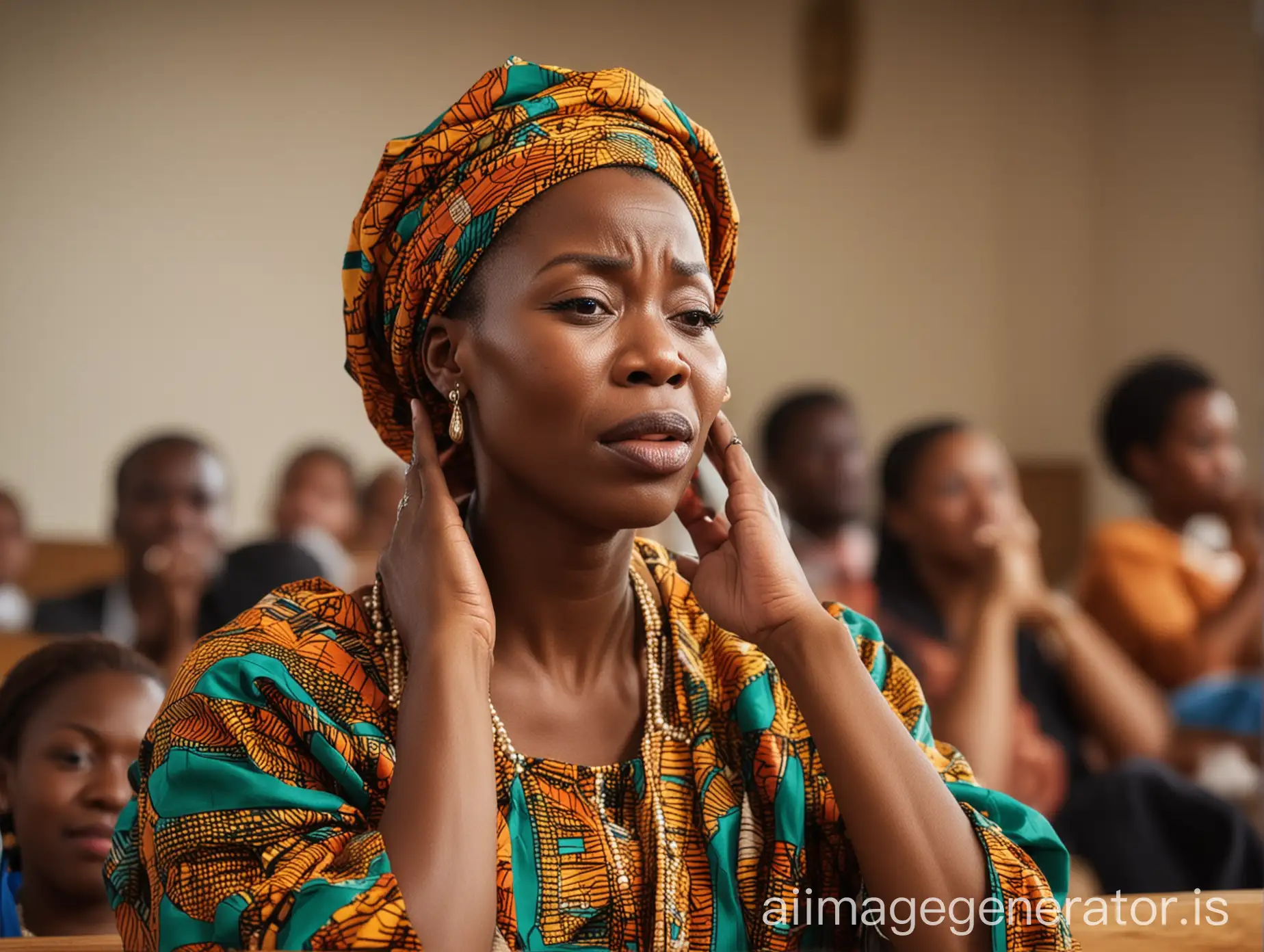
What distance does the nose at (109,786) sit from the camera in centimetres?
180

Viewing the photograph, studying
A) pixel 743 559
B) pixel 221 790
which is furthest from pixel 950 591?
pixel 221 790

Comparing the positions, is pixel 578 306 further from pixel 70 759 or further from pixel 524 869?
pixel 70 759

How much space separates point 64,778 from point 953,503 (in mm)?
2266

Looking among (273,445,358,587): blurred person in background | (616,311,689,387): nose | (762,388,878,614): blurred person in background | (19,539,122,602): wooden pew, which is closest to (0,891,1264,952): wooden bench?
Result: (616,311,689,387): nose

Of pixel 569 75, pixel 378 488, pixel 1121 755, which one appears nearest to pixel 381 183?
pixel 569 75

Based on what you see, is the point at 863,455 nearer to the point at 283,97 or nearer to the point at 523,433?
the point at 523,433

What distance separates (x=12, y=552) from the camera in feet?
17.3

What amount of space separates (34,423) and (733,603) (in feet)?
19.5

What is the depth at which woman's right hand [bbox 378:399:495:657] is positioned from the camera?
1.40 metres

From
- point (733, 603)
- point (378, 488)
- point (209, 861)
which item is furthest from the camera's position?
point (378, 488)

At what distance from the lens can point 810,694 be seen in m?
1.42

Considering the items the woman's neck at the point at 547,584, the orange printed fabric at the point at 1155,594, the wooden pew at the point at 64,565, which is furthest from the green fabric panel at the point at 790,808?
the wooden pew at the point at 64,565

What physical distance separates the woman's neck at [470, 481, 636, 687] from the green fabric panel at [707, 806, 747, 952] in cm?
22

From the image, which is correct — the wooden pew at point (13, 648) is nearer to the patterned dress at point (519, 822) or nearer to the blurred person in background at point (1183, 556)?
the patterned dress at point (519, 822)
